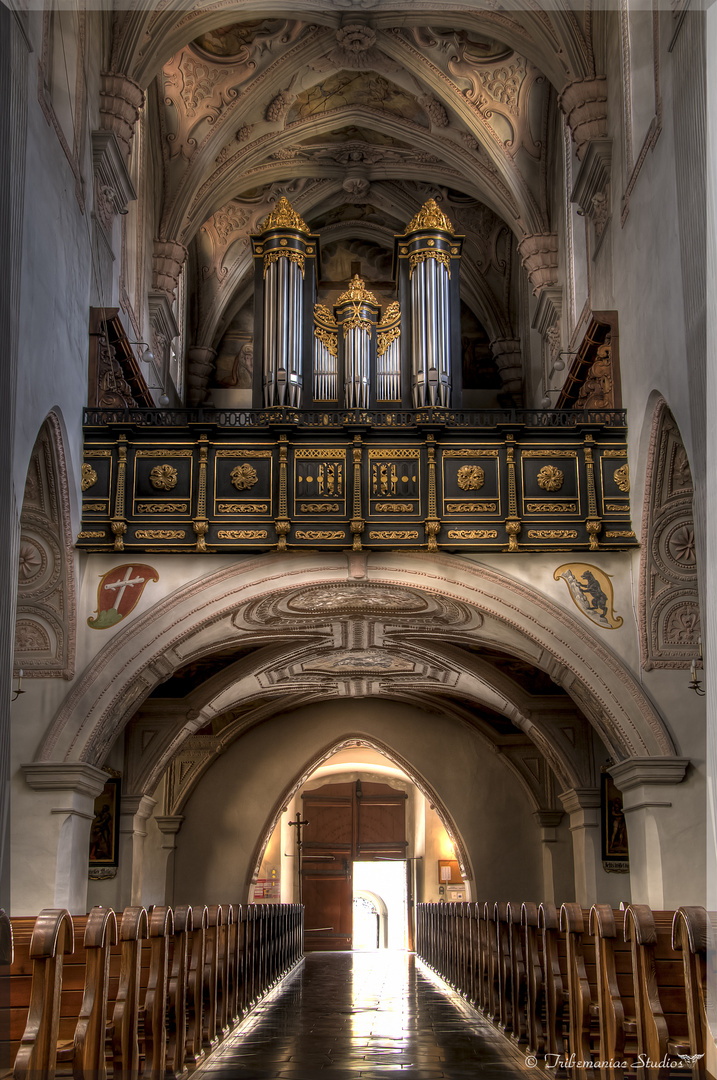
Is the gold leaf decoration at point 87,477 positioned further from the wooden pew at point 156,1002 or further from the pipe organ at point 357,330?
the wooden pew at point 156,1002

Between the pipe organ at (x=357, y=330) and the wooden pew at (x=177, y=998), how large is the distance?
24.0ft

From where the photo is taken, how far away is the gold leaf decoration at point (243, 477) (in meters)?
12.0

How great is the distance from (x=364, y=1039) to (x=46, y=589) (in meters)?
5.64

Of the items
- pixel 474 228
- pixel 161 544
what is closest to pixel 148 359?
pixel 161 544

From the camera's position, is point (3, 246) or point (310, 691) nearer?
point (3, 246)

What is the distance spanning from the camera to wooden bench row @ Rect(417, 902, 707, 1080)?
16.8ft

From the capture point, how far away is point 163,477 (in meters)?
12.0

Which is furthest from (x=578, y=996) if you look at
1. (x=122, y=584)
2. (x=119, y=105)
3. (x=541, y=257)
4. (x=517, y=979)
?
(x=541, y=257)

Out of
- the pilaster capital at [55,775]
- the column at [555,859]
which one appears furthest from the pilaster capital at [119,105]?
the column at [555,859]

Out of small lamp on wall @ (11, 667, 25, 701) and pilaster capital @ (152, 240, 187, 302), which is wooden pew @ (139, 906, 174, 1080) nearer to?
small lamp on wall @ (11, 667, 25, 701)

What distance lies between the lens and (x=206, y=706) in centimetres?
1723

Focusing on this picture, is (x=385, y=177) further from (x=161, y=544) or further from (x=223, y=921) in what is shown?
(x=223, y=921)

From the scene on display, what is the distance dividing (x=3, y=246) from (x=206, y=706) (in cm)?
964

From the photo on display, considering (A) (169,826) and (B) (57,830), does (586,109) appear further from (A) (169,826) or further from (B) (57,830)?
(A) (169,826)
